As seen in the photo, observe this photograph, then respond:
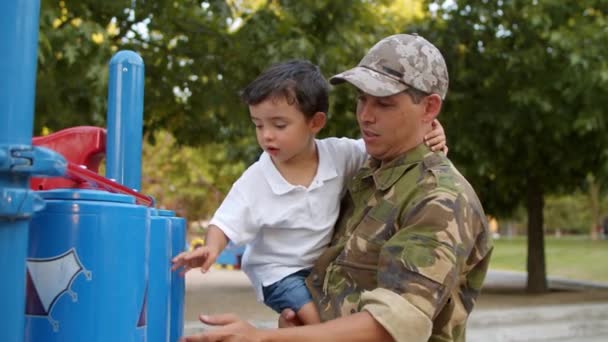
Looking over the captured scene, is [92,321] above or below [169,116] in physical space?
below

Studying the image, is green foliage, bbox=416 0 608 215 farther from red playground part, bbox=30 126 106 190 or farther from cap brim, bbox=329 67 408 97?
red playground part, bbox=30 126 106 190

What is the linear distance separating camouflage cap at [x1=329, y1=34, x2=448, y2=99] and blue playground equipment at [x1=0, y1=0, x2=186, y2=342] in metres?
0.51

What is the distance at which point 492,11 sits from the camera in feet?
27.2

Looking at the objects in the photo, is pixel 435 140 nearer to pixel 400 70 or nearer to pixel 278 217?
pixel 400 70

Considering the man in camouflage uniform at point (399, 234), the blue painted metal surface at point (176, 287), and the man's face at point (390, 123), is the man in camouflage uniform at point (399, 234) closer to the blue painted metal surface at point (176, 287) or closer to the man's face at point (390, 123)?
the man's face at point (390, 123)

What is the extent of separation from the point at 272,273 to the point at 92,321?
0.77m

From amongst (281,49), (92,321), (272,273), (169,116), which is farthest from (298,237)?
(169,116)

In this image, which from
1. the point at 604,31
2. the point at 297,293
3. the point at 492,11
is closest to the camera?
the point at 297,293

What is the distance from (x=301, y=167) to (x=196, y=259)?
0.52 m

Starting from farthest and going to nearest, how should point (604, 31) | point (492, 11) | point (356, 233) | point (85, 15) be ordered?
point (492, 11) → point (604, 31) → point (85, 15) → point (356, 233)

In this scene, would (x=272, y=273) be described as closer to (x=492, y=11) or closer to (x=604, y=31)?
(x=604, y=31)

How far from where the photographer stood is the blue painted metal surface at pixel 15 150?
105 cm

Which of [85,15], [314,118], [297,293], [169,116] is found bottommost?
[297,293]

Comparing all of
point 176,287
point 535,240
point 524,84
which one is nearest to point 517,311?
point 524,84
